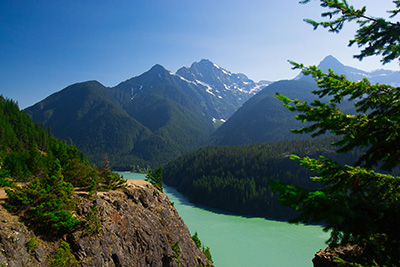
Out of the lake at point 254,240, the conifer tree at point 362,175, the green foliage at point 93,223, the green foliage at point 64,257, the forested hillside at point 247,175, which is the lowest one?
the lake at point 254,240

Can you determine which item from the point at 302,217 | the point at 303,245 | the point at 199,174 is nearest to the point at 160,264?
the point at 302,217

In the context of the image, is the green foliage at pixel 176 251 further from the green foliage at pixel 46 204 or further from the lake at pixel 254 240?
the lake at pixel 254 240

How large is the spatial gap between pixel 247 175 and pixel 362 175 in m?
117

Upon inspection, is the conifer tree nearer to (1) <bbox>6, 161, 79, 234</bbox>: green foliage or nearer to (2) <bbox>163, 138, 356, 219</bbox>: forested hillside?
(1) <bbox>6, 161, 79, 234</bbox>: green foliage

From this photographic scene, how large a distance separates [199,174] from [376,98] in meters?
129

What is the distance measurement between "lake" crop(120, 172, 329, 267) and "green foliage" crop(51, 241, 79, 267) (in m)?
35.3

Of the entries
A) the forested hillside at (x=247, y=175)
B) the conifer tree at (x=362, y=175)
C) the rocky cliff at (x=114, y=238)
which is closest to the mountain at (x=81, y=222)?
the rocky cliff at (x=114, y=238)

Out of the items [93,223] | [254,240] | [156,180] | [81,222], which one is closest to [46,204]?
[81,222]

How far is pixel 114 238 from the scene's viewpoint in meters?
20.5

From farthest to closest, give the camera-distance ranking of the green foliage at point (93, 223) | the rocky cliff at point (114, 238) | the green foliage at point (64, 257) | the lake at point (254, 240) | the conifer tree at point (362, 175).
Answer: the lake at point (254, 240)
the green foliage at point (93, 223)
the green foliage at point (64, 257)
the rocky cliff at point (114, 238)
the conifer tree at point (362, 175)

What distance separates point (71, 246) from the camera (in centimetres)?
1705

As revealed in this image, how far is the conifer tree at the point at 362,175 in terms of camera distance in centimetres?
341

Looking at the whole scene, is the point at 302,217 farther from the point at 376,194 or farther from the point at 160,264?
the point at 160,264

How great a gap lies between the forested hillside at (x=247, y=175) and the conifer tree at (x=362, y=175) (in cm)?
9051
